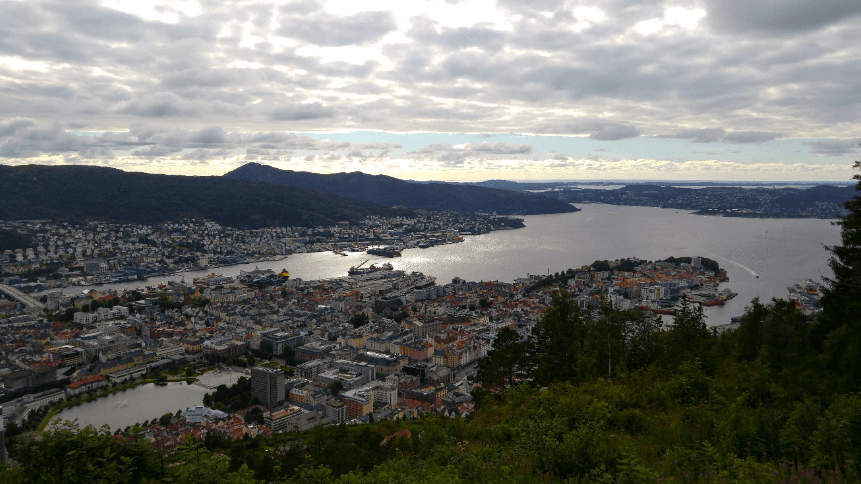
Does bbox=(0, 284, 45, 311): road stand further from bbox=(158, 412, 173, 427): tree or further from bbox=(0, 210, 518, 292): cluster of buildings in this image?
bbox=(158, 412, 173, 427): tree

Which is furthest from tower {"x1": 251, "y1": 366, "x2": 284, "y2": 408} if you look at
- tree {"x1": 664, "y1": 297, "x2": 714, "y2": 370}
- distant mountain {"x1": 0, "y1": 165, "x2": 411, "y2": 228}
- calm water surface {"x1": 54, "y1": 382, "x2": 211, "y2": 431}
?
distant mountain {"x1": 0, "y1": 165, "x2": 411, "y2": 228}

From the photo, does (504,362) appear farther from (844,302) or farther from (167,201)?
(167,201)

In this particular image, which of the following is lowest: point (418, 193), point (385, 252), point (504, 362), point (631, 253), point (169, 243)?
point (385, 252)

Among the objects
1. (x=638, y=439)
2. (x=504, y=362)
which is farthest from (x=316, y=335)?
(x=638, y=439)

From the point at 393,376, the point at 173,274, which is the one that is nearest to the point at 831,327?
the point at 393,376

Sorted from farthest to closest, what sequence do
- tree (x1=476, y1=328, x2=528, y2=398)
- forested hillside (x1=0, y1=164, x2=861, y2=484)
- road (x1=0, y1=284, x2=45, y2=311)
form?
road (x1=0, y1=284, x2=45, y2=311)
tree (x1=476, y1=328, x2=528, y2=398)
forested hillside (x1=0, y1=164, x2=861, y2=484)

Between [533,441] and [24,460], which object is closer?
[24,460]

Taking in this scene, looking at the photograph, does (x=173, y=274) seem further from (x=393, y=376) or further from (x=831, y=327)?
(x=831, y=327)
